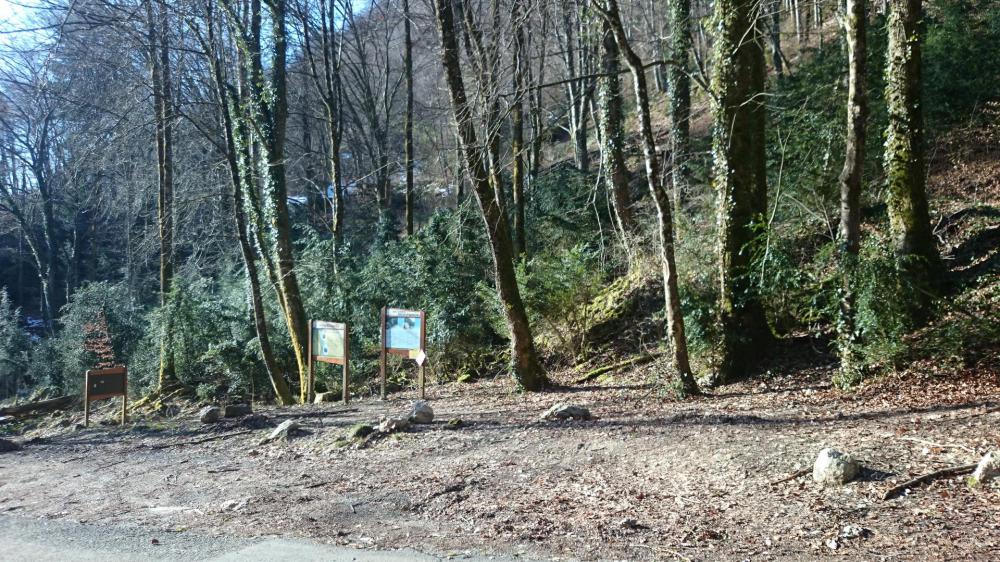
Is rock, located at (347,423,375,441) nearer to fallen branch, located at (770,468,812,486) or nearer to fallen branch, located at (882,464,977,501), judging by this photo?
fallen branch, located at (770,468,812,486)

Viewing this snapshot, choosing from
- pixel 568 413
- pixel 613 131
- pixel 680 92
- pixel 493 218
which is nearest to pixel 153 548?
pixel 568 413

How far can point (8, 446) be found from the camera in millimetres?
11984

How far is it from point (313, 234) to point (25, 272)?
3546 cm

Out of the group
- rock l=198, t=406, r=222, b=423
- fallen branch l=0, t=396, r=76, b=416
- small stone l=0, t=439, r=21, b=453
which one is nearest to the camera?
small stone l=0, t=439, r=21, b=453

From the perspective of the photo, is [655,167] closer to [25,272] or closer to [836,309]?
[836,309]

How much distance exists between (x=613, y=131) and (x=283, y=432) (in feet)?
28.3

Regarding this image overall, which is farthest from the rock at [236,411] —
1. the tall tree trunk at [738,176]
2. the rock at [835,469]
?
the rock at [835,469]

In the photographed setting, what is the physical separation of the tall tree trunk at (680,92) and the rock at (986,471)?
8674 mm

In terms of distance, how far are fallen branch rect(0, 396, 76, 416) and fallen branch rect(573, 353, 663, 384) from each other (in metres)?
13.6

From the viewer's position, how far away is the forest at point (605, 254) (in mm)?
8836

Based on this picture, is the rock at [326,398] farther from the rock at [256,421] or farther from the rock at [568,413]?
the rock at [568,413]

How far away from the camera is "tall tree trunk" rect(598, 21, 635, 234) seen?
14.8m

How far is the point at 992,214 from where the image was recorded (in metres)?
12.4

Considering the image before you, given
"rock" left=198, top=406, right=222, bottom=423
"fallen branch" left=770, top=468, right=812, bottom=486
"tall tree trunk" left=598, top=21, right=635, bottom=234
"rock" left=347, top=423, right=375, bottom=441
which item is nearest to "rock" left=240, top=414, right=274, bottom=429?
"rock" left=198, top=406, right=222, bottom=423
